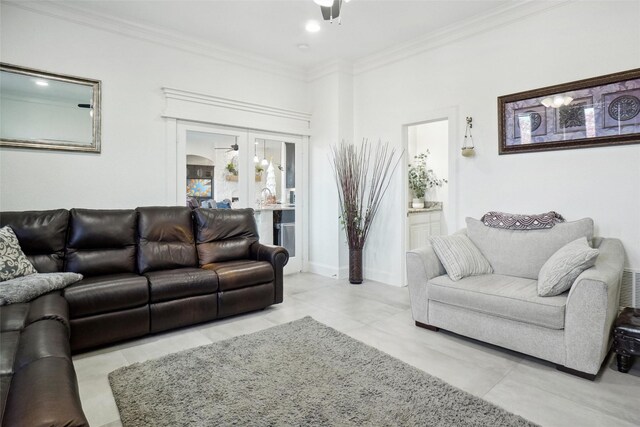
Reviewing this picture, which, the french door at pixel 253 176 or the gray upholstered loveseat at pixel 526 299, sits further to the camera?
the french door at pixel 253 176

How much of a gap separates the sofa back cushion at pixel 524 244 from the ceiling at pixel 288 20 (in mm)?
2195

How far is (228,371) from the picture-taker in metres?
2.29

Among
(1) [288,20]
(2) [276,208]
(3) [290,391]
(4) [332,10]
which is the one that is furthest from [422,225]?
(3) [290,391]

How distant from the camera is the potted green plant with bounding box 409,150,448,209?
5.70m

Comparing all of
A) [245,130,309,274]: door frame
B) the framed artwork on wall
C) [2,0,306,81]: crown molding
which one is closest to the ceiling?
[2,0,306,81]: crown molding

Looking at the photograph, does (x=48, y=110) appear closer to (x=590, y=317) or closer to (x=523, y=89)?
(x=523, y=89)

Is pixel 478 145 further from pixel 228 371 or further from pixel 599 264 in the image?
pixel 228 371

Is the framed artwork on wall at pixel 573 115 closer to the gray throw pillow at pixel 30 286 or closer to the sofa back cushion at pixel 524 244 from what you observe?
the sofa back cushion at pixel 524 244

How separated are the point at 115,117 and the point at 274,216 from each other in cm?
228

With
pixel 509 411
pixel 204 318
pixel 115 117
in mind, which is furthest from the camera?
pixel 115 117

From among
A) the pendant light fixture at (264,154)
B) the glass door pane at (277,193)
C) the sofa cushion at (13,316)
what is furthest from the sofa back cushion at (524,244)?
the sofa cushion at (13,316)

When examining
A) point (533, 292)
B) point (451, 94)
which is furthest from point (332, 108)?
point (533, 292)

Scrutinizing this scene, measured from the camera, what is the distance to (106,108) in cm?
364

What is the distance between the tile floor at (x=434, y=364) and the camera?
1888mm
